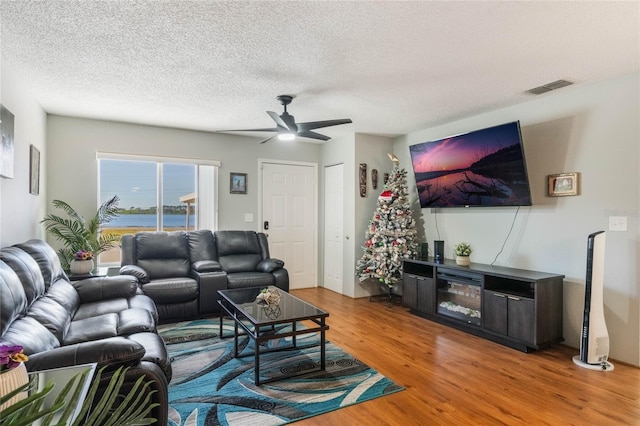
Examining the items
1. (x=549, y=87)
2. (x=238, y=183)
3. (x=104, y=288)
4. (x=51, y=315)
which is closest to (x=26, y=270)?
(x=51, y=315)

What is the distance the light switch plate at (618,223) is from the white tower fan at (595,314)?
26 centimetres

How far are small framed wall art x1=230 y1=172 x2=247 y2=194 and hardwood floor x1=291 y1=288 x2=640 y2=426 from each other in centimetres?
274

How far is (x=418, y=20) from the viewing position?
7.38ft

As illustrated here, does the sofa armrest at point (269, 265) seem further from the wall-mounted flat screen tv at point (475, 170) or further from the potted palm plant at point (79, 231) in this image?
the wall-mounted flat screen tv at point (475, 170)

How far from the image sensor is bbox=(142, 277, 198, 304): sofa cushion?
3.98 metres

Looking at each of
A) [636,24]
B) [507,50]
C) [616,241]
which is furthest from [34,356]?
[616,241]

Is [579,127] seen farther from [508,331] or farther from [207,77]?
[207,77]

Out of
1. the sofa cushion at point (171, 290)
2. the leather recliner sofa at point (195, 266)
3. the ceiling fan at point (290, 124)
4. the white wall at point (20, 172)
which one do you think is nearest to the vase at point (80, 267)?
the leather recliner sofa at point (195, 266)

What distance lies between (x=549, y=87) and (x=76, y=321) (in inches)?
178

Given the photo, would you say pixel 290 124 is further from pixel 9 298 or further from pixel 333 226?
pixel 333 226

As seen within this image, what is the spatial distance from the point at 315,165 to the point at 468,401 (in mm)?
4519

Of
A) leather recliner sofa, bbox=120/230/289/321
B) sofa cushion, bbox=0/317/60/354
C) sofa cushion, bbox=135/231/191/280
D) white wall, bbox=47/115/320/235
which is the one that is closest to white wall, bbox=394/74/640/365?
leather recliner sofa, bbox=120/230/289/321

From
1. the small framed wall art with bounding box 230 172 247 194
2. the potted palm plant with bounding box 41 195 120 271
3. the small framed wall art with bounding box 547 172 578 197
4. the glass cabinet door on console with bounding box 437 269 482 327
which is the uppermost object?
the small framed wall art with bounding box 230 172 247 194

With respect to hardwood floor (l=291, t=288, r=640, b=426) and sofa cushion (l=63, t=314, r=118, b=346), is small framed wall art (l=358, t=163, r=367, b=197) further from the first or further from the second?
sofa cushion (l=63, t=314, r=118, b=346)
